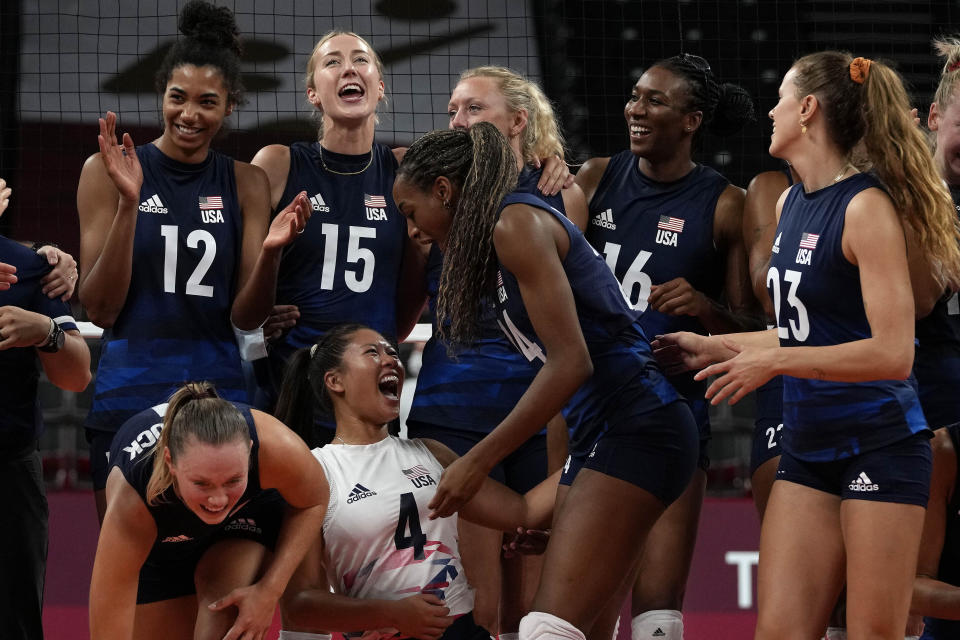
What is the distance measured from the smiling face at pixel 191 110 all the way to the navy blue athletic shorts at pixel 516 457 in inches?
55.6

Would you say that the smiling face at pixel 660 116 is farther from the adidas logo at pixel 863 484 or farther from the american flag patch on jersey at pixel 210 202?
the adidas logo at pixel 863 484

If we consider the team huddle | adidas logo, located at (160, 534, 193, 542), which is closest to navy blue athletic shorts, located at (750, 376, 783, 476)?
the team huddle

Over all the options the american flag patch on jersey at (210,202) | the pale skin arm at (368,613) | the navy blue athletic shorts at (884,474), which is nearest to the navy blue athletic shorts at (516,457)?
the pale skin arm at (368,613)

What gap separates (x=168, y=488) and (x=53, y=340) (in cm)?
96

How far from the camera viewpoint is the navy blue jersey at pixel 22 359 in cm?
452

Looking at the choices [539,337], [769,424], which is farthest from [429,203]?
[769,424]

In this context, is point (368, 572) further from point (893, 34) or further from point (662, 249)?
point (893, 34)

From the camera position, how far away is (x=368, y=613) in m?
3.88

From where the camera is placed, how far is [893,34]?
10023 millimetres

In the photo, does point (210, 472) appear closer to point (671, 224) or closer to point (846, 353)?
point (846, 353)

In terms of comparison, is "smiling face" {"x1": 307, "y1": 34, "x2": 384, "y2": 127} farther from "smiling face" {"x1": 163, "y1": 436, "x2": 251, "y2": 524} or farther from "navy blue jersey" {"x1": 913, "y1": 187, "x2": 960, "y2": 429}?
"navy blue jersey" {"x1": 913, "y1": 187, "x2": 960, "y2": 429}

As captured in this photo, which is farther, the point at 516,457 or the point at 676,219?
the point at 676,219

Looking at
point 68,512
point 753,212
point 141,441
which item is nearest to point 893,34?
point 753,212

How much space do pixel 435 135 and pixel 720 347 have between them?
1.05 metres
